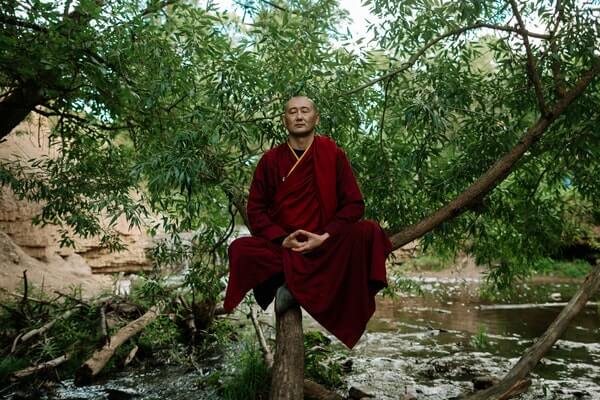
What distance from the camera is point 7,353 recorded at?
5617 mm

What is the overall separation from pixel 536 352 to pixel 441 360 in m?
3.07

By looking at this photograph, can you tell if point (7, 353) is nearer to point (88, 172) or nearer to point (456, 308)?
point (88, 172)

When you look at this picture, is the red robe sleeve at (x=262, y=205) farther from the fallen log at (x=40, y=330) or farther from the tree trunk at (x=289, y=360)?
the fallen log at (x=40, y=330)

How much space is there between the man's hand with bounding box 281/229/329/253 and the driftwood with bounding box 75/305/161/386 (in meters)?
3.29

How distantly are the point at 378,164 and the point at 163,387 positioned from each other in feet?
11.2

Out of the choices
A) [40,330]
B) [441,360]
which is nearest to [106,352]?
[40,330]

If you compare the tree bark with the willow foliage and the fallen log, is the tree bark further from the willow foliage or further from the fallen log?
the fallen log

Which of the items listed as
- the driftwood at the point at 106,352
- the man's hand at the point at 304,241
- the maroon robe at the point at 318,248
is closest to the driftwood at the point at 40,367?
the driftwood at the point at 106,352

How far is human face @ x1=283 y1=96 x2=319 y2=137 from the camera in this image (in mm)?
3236

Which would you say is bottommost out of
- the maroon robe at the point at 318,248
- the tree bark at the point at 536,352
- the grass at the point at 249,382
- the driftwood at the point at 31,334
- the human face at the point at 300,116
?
the grass at the point at 249,382

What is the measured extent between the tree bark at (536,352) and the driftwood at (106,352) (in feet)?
12.0

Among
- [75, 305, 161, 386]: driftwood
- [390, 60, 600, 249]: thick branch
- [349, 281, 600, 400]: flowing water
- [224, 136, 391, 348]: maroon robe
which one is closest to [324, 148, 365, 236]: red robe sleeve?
[224, 136, 391, 348]: maroon robe

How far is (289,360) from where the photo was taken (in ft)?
10.1

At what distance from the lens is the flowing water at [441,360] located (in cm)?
545
